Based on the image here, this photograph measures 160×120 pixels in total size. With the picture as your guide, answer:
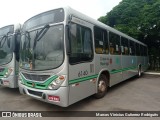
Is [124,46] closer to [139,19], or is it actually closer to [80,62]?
[80,62]

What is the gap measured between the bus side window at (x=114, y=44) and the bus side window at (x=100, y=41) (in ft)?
1.60

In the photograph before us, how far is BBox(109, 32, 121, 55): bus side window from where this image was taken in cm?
715

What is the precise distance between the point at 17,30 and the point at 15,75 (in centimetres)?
189

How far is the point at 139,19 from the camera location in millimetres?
16250

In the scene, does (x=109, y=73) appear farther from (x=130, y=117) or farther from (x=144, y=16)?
(x=144, y=16)

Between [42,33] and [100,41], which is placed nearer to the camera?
[42,33]

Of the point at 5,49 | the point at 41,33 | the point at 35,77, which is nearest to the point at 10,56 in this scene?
the point at 5,49

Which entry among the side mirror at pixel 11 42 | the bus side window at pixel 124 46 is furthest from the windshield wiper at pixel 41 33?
the bus side window at pixel 124 46

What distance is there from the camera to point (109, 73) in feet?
22.4

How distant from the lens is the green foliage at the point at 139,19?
48.5ft

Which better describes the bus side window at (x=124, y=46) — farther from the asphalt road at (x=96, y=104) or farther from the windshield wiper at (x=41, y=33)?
the windshield wiper at (x=41, y=33)

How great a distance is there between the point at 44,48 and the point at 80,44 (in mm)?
1054

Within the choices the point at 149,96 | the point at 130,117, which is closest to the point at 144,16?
the point at 149,96

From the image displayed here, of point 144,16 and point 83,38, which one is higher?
point 144,16
